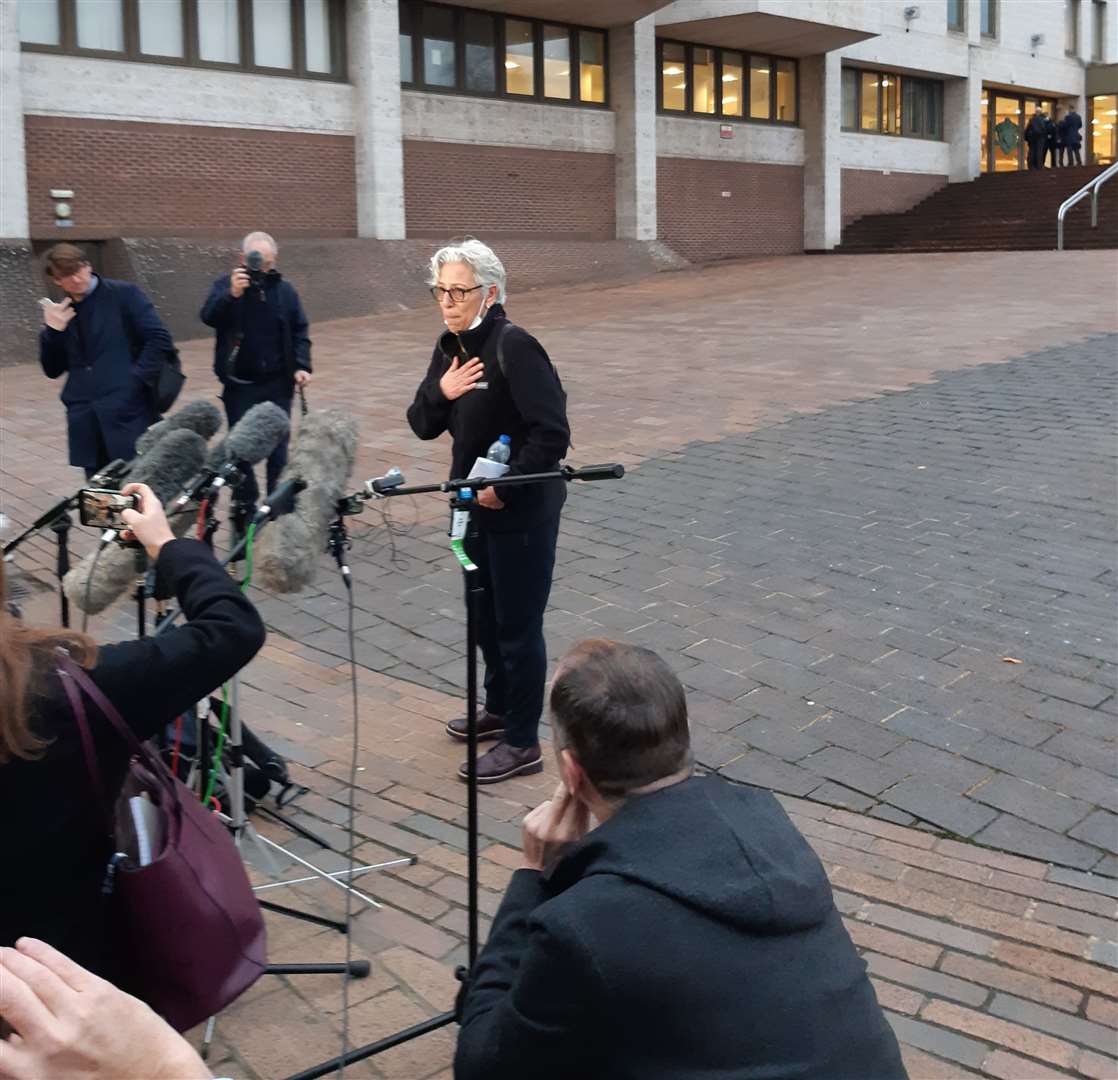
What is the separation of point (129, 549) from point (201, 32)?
18568 millimetres

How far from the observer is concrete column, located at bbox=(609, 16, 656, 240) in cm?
2531

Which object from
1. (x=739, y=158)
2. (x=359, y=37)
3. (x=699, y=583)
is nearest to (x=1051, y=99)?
(x=739, y=158)

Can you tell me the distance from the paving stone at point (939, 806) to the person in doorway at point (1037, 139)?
108 feet

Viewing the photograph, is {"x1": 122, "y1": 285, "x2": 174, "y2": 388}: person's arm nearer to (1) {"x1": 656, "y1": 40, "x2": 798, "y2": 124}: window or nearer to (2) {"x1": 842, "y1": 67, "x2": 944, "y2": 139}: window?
(1) {"x1": 656, "y1": 40, "x2": 798, "y2": 124}: window

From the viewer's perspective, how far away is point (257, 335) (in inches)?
314

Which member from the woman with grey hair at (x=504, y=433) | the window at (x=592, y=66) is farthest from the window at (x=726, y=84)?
the woman with grey hair at (x=504, y=433)

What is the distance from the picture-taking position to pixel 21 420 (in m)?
11.8

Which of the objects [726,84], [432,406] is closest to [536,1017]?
[432,406]

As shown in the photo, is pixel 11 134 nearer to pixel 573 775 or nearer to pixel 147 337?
pixel 147 337

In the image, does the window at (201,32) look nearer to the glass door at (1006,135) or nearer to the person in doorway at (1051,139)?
the person in doorway at (1051,139)

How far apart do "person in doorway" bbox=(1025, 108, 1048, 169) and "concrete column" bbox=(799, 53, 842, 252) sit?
6784 millimetres

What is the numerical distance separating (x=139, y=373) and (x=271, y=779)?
3369mm

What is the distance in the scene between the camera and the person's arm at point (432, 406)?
4648mm

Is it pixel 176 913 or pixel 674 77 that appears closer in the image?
pixel 176 913
